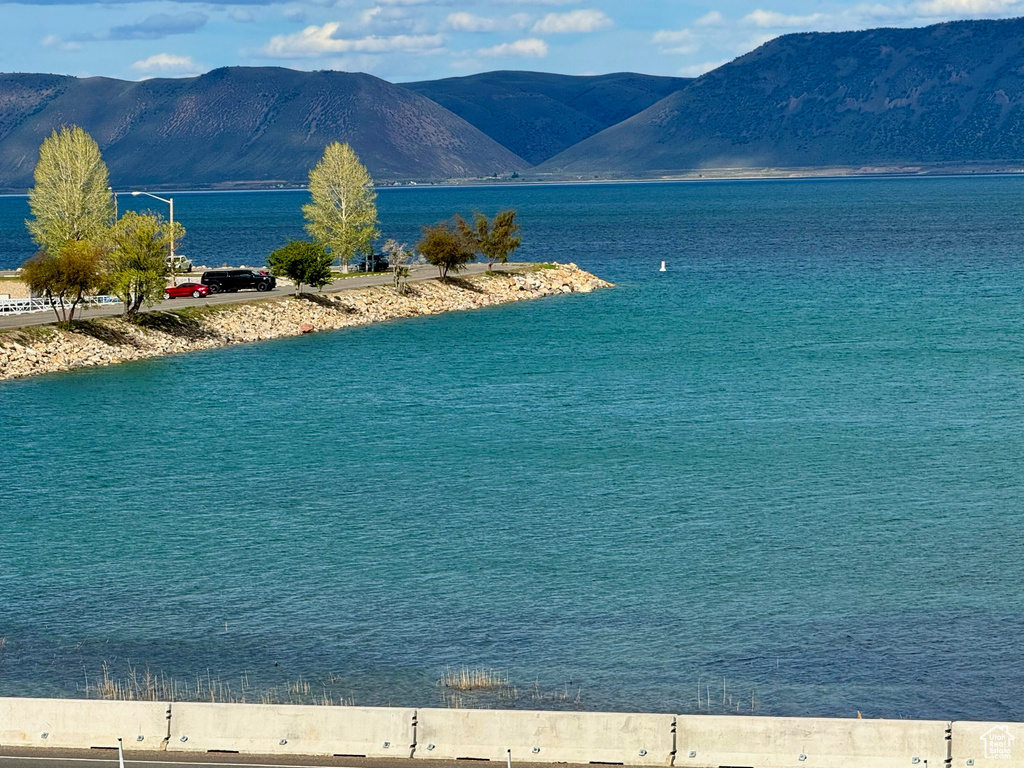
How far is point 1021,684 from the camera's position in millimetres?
30578

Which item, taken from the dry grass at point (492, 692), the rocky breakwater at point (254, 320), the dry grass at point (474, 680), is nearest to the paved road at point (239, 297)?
the rocky breakwater at point (254, 320)

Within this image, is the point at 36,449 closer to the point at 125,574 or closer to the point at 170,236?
the point at 125,574

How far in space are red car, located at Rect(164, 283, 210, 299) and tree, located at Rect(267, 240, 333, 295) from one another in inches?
209

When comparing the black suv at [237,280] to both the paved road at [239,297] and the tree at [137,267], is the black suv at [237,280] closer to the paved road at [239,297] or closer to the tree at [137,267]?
the paved road at [239,297]

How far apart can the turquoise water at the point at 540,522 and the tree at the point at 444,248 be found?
83.7 ft

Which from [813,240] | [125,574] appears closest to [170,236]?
[125,574]

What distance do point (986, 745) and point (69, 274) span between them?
220ft

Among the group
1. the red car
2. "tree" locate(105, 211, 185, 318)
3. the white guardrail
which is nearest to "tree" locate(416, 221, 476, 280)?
the red car

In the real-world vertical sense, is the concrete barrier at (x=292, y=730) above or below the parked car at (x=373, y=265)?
below

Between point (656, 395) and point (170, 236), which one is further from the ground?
point (170, 236)

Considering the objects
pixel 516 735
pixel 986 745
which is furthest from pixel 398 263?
pixel 986 745

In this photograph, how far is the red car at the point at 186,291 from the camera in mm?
99688

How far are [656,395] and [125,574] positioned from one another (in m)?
36.8

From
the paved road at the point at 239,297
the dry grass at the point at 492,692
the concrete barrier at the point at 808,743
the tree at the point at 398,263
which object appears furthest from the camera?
the tree at the point at 398,263
